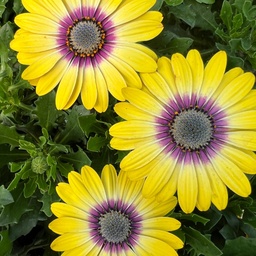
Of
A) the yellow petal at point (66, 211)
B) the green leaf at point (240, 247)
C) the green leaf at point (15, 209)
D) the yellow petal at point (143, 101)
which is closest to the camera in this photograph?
the yellow petal at point (143, 101)

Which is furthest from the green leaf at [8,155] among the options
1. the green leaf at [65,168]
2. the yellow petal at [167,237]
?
the yellow petal at [167,237]

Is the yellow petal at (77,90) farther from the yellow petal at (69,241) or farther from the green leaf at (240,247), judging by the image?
the green leaf at (240,247)

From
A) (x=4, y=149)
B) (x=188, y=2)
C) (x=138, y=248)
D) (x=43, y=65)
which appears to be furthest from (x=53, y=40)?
(x=138, y=248)

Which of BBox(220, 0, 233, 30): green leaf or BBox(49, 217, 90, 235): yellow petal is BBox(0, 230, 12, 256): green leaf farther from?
BBox(220, 0, 233, 30): green leaf

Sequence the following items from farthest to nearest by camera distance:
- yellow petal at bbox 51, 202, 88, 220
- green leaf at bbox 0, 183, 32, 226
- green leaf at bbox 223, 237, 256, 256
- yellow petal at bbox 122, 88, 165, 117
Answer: green leaf at bbox 223, 237, 256, 256
green leaf at bbox 0, 183, 32, 226
yellow petal at bbox 51, 202, 88, 220
yellow petal at bbox 122, 88, 165, 117

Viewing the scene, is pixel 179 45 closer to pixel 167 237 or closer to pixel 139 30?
pixel 139 30

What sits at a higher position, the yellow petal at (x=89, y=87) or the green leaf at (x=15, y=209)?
the yellow petal at (x=89, y=87)

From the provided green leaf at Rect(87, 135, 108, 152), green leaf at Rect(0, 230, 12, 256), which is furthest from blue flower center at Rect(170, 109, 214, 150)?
green leaf at Rect(0, 230, 12, 256)

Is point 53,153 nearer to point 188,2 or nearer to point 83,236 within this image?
point 83,236
